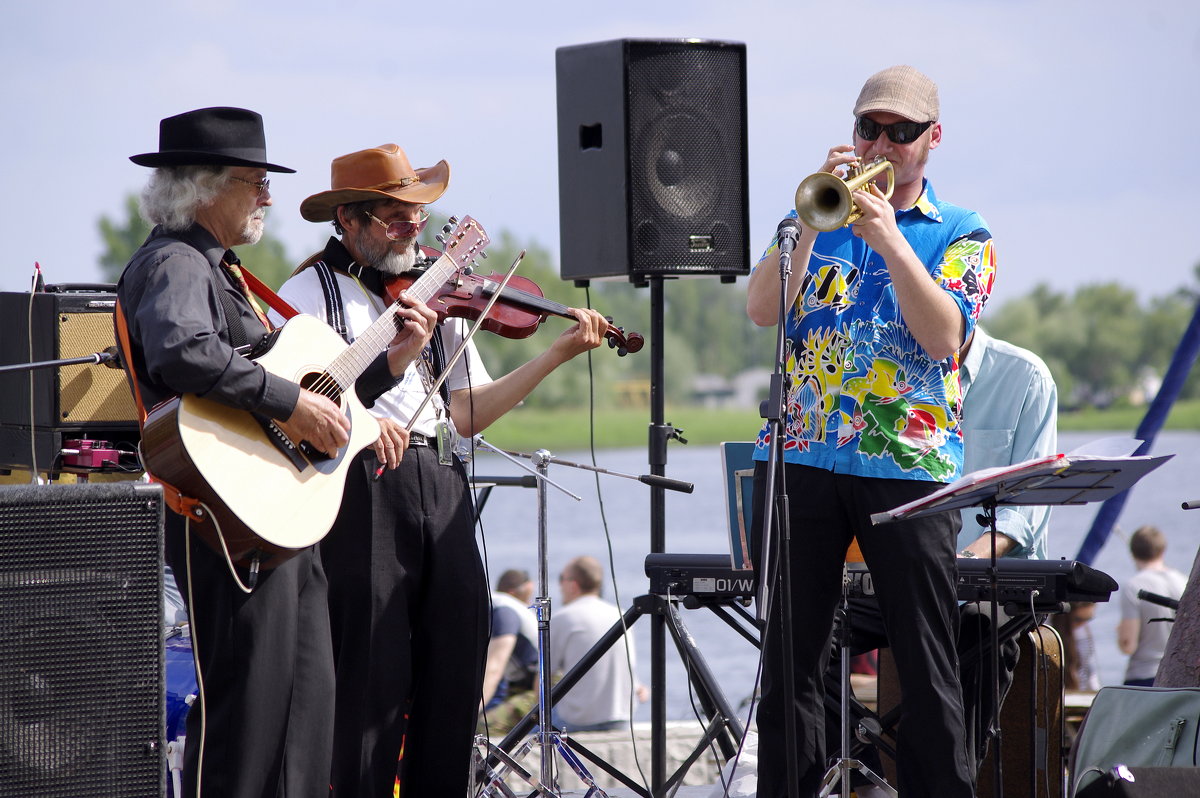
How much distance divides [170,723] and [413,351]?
4.90 ft

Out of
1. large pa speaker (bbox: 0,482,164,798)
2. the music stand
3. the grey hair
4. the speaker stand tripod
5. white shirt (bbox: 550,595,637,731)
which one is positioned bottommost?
white shirt (bbox: 550,595,637,731)

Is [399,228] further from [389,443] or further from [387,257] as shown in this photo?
[389,443]

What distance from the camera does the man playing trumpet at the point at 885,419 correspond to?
3.05 metres

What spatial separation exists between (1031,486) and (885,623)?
0.47 m


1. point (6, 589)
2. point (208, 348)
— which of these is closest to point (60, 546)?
point (6, 589)

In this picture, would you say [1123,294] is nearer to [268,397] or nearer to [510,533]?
[510,533]

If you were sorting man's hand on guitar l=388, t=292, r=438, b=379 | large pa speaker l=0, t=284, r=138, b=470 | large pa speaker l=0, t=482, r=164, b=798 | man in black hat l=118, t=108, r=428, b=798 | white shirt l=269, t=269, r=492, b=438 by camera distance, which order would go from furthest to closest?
large pa speaker l=0, t=284, r=138, b=470, white shirt l=269, t=269, r=492, b=438, man's hand on guitar l=388, t=292, r=438, b=379, man in black hat l=118, t=108, r=428, b=798, large pa speaker l=0, t=482, r=164, b=798

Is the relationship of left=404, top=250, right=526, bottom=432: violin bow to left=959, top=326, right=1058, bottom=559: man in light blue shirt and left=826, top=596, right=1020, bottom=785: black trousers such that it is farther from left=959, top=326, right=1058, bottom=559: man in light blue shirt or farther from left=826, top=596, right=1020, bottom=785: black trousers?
left=959, top=326, right=1058, bottom=559: man in light blue shirt

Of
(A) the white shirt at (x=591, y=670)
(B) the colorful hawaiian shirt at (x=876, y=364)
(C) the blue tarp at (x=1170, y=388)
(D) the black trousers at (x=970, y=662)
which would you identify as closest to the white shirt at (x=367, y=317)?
(B) the colorful hawaiian shirt at (x=876, y=364)

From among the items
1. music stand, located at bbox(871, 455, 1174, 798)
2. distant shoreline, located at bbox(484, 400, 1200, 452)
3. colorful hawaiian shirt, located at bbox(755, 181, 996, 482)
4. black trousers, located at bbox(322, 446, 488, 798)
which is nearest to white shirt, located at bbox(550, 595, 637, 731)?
black trousers, located at bbox(322, 446, 488, 798)

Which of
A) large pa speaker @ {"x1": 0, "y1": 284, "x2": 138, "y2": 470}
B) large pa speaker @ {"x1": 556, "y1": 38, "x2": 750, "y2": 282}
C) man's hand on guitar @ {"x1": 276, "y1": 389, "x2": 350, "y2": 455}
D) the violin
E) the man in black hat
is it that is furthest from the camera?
large pa speaker @ {"x1": 556, "y1": 38, "x2": 750, "y2": 282}

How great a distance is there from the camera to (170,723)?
3977mm

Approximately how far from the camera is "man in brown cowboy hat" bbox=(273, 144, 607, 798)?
10.8 feet

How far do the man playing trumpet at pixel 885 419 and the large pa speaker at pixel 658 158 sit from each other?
115 centimetres
